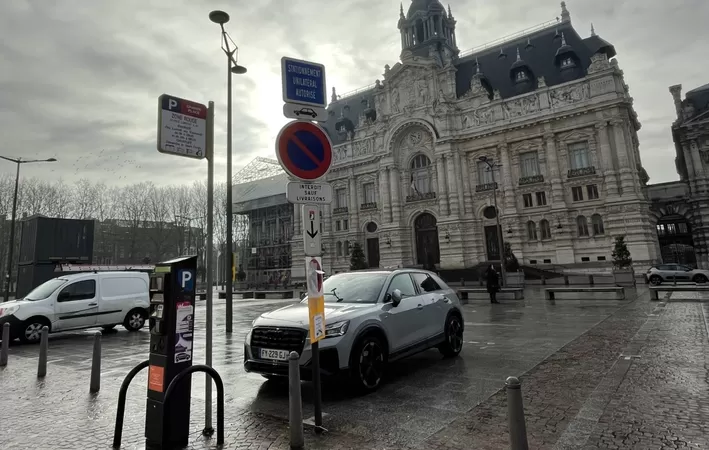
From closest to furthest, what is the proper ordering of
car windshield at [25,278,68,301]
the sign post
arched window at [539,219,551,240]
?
the sign post → car windshield at [25,278,68,301] → arched window at [539,219,551,240]

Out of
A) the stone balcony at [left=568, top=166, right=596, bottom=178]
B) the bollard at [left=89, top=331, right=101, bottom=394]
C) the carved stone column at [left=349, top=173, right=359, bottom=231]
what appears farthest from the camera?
the carved stone column at [left=349, top=173, right=359, bottom=231]

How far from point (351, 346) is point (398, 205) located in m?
41.0

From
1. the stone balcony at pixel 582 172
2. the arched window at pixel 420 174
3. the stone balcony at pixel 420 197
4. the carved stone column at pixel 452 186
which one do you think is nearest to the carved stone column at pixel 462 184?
the carved stone column at pixel 452 186

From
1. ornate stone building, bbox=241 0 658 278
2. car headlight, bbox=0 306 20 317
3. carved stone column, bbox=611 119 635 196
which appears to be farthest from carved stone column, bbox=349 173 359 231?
car headlight, bbox=0 306 20 317

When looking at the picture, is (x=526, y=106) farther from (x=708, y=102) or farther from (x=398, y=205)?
(x=708, y=102)

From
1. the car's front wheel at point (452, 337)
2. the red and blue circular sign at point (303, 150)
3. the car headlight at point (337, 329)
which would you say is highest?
the red and blue circular sign at point (303, 150)

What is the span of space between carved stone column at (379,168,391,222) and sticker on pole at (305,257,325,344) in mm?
41875

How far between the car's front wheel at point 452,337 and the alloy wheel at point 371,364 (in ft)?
7.22

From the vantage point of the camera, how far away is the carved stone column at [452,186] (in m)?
41.5

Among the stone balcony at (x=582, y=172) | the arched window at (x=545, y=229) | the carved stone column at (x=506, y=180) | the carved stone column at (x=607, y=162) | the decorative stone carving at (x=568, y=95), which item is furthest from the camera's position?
the carved stone column at (x=506, y=180)

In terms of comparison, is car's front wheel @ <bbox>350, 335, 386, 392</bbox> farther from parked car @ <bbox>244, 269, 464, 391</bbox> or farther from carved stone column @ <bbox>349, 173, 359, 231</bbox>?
carved stone column @ <bbox>349, 173, 359, 231</bbox>

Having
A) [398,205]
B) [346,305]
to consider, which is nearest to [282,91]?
[346,305]

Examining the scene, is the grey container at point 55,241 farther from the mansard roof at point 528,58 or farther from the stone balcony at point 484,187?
the mansard roof at point 528,58

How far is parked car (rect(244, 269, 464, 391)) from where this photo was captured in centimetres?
527
